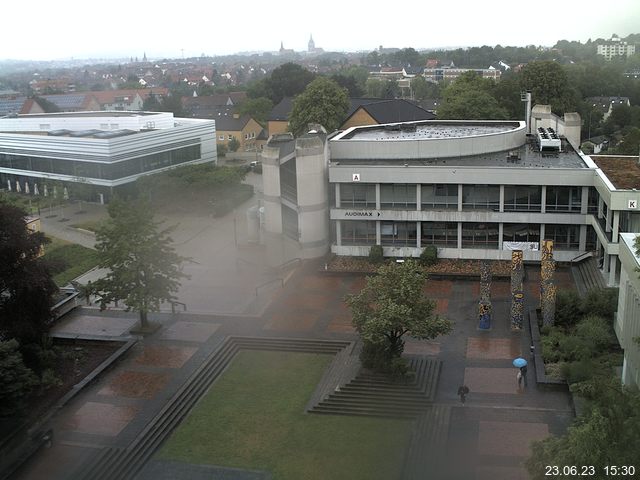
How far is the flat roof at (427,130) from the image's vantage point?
41312mm

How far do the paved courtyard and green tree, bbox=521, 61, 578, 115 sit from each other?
135ft

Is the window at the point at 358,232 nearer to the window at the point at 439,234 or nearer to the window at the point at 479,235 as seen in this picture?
the window at the point at 439,234

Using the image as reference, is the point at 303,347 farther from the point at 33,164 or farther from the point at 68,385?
the point at 33,164

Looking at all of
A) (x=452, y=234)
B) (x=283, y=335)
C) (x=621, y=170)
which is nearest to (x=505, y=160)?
(x=452, y=234)

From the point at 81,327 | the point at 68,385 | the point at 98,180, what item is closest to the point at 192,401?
the point at 68,385

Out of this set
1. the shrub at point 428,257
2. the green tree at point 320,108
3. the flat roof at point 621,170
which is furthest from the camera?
the green tree at point 320,108

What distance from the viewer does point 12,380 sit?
19875mm

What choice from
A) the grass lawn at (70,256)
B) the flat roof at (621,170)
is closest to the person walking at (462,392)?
the flat roof at (621,170)

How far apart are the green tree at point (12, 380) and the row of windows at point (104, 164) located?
3449 centimetres

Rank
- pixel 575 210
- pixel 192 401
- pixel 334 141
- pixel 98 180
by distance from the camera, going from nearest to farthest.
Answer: pixel 192 401, pixel 575 210, pixel 334 141, pixel 98 180

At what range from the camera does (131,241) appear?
27312 mm

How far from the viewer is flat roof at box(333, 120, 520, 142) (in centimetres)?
4131

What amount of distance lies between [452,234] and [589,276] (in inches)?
267

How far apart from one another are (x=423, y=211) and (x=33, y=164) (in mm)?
36934
